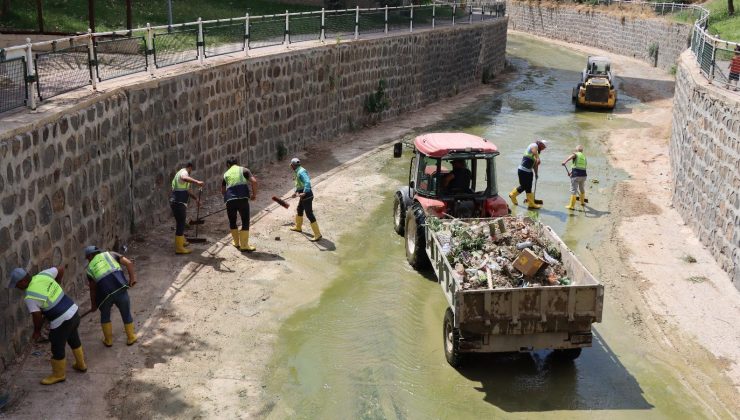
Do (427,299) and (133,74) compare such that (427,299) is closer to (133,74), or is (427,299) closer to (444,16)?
(133,74)

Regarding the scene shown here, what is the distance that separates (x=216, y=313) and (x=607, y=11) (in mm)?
50009

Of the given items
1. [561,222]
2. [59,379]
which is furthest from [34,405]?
[561,222]

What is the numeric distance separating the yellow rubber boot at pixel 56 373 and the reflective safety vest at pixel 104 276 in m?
1.06

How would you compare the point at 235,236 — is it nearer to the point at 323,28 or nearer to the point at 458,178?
the point at 458,178

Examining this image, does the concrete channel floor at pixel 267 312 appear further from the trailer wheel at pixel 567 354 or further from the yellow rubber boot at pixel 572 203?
the yellow rubber boot at pixel 572 203

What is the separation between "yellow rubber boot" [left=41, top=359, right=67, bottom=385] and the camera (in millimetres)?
10156

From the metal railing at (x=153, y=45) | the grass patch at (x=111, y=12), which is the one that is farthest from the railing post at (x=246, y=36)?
the grass patch at (x=111, y=12)

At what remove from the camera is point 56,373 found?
1022 cm

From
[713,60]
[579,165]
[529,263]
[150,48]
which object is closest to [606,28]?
[713,60]

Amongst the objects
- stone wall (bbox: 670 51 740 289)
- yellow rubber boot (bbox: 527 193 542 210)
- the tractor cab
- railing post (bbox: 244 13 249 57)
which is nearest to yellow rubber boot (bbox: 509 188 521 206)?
yellow rubber boot (bbox: 527 193 542 210)

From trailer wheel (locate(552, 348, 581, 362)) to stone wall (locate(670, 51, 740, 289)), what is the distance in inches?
177

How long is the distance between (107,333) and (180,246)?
12.3 feet

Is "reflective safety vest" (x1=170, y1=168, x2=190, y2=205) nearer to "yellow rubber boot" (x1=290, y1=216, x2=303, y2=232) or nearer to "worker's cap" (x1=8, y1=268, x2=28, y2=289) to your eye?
"yellow rubber boot" (x1=290, y1=216, x2=303, y2=232)

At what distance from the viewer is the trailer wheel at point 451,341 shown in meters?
10.6
